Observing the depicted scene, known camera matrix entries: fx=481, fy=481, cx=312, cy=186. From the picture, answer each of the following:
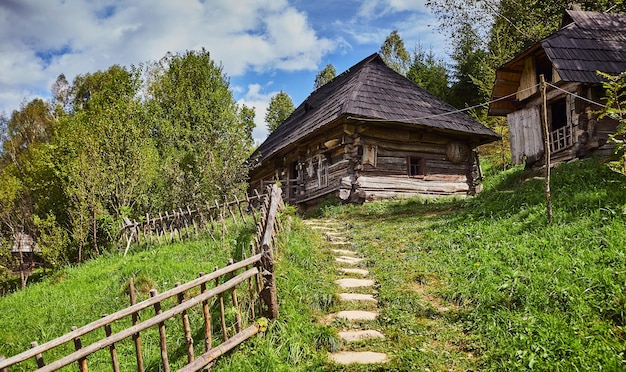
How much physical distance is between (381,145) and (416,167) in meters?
1.76

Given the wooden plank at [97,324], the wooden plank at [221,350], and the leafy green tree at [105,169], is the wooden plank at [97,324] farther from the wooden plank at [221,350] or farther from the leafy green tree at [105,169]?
the leafy green tree at [105,169]

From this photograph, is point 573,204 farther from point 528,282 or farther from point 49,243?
point 49,243

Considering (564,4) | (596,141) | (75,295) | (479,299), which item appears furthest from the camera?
(564,4)

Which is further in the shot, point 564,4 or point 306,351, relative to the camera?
point 564,4

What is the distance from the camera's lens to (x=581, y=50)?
520 inches

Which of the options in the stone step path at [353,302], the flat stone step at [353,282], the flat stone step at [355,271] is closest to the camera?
the stone step path at [353,302]

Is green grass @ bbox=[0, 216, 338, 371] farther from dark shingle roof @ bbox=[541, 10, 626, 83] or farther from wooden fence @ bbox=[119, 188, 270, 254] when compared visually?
dark shingle roof @ bbox=[541, 10, 626, 83]

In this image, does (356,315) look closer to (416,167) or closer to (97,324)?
(97,324)

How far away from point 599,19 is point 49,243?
18.2 metres

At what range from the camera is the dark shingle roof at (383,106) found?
47.7 feet

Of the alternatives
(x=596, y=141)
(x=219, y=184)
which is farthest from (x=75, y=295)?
(x=596, y=141)

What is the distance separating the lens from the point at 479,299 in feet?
18.9

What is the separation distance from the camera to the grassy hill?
4.64 m

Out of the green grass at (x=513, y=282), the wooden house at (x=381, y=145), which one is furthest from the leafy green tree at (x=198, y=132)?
the green grass at (x=513, y=282)
